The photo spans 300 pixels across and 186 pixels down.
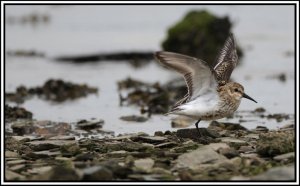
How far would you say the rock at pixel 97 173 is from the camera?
7.28m

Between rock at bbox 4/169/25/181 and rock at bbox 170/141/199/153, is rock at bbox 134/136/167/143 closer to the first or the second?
rock at bbox 170/141/199/153

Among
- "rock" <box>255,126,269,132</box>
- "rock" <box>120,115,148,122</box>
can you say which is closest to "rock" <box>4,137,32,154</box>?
"rock" <box>120,115,148,122</box>

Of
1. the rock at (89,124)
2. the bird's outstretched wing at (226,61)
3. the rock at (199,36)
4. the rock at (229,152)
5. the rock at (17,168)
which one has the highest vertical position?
the rock at (199,36)

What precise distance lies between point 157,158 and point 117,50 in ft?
52.6

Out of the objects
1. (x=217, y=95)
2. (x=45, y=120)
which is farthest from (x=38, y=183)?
(x=45, y=120)

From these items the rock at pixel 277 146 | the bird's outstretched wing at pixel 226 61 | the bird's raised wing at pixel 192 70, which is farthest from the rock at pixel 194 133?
the rock at pixel 277 146

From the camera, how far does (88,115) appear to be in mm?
13914

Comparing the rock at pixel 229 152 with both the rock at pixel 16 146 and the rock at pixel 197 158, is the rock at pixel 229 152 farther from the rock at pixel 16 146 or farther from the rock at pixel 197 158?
the rock at pixel 16 146

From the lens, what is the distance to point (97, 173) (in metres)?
7.29

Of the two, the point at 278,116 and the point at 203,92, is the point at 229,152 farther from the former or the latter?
the point at 278,116

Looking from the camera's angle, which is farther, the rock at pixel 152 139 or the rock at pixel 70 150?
the rock at pixel 152 139

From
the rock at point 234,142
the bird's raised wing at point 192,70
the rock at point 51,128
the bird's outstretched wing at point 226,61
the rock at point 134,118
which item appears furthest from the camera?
the rock at point 134,118

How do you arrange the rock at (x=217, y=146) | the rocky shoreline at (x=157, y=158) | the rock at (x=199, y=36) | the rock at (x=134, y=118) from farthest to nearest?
the rock at (x=199, y=36) → the rock at (x=134, y=118) → the rock at (x=217, y=146) → the rocky shoreline at (x=157, y=158)

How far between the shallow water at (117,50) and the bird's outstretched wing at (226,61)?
1726mm
